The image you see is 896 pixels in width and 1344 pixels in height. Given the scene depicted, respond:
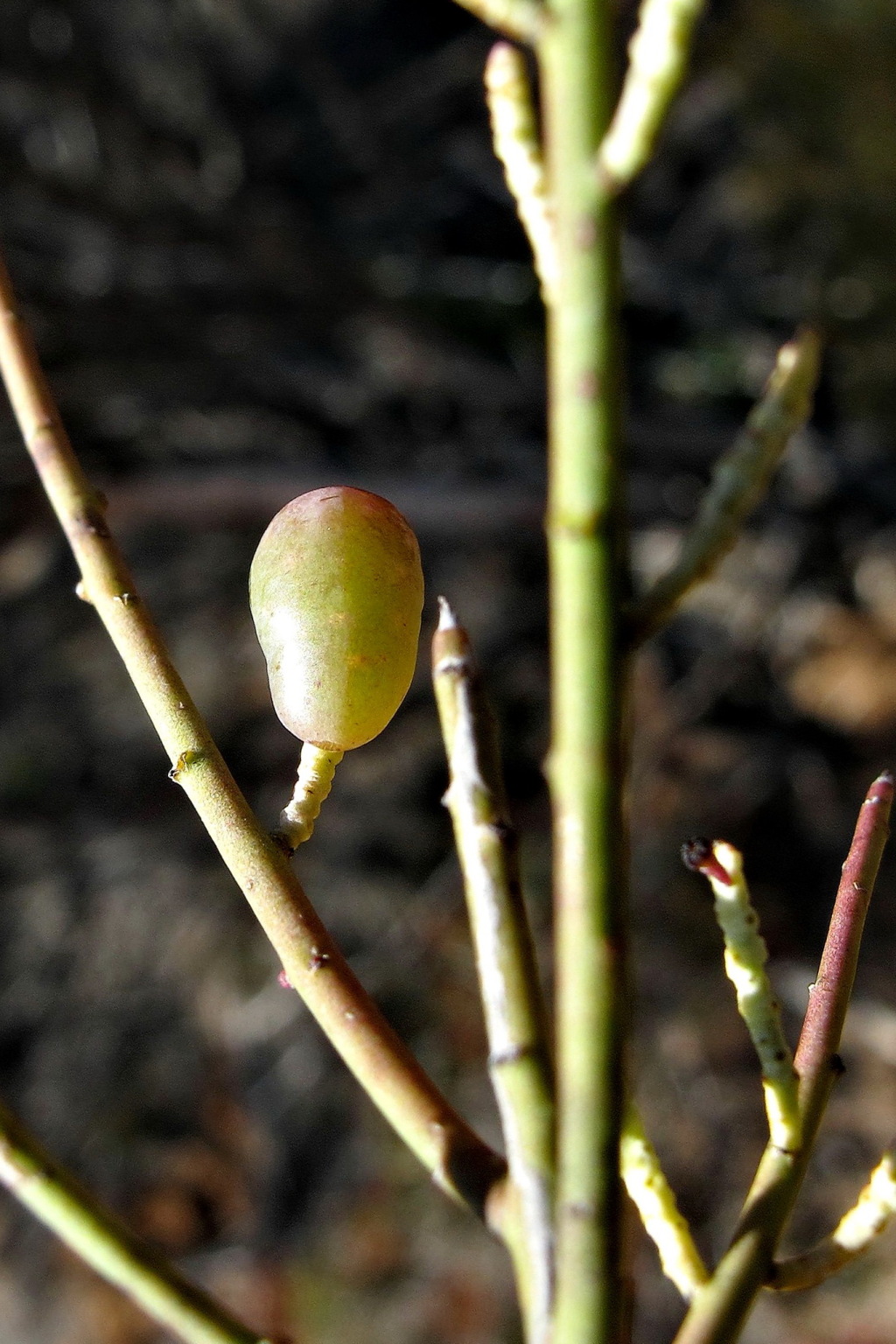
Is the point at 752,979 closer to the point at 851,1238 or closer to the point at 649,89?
the point at 851,1238

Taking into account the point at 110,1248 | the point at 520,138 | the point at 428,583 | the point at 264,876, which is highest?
the point at 520,138

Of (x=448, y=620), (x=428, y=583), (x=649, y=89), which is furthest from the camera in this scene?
(x=428, y=583)

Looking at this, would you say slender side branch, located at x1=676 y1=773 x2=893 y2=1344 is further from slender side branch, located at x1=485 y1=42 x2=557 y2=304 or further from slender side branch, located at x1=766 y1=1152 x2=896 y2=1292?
slender side branch, located at x1=485 y1=42 x2=557 y2=304

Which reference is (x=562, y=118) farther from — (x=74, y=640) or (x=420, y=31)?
(x=420, y=31)

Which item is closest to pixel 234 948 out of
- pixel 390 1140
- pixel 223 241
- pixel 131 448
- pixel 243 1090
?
pixel 243 1090

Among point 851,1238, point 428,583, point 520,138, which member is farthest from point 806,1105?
point 428,583

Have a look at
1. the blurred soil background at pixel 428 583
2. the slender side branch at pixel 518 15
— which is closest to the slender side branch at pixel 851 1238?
the slender side branch at pixel 518 15

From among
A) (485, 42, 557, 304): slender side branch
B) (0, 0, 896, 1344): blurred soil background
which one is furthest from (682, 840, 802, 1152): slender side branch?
(0, 0, 896, 1344): blurred soil background
